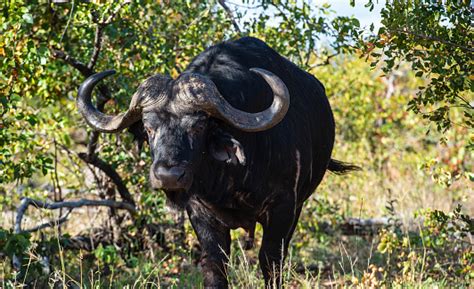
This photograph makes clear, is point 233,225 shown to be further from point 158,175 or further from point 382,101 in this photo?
point 382,101

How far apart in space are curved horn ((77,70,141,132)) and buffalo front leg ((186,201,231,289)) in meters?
0.73

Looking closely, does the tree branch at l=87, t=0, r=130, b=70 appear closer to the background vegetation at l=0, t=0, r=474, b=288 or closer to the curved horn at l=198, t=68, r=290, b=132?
the background vegetation at l=0, t=0, r=474, b=288

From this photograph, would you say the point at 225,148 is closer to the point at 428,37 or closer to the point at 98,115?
the point at 98,115

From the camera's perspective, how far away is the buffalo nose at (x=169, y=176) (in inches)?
184

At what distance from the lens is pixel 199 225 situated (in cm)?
552

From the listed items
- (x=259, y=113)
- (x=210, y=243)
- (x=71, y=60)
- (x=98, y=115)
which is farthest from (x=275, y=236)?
(x=71, y=60)

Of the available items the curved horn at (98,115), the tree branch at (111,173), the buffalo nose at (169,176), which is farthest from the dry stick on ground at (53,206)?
the buffalo nose at (169,176)

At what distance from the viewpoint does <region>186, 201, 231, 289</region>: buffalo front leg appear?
5445mm

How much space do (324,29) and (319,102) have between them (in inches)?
32.0

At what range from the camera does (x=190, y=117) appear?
5.05 meters

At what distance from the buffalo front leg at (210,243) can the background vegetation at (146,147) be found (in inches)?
5.9

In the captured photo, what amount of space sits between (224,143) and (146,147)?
221 cm

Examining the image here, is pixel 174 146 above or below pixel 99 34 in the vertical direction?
below

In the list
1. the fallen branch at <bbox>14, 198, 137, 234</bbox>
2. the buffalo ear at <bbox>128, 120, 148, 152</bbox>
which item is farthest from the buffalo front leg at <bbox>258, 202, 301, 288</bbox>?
the fallen branch at <bbox>14, 198, 137, 234</bbox>
